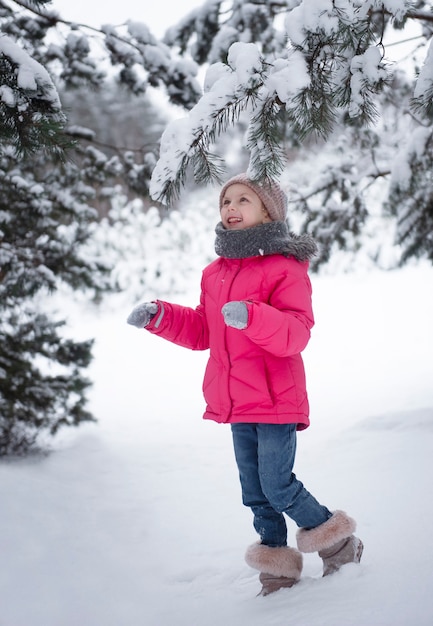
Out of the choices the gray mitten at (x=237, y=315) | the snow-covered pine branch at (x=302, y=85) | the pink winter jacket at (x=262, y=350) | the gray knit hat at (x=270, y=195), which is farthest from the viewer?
the gray knit hat at (x=270, y=195)

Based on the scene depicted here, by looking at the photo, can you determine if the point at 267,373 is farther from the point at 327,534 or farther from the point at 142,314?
the point at 327,534

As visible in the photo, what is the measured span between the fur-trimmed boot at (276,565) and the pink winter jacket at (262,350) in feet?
1.71

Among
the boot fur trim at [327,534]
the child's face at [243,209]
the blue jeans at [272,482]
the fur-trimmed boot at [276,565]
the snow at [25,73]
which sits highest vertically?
the snow at [25,73]

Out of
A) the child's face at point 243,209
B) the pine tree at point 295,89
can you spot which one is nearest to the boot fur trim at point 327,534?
the child's face at point 243,209

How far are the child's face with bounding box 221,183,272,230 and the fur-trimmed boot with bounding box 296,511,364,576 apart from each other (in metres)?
1.23

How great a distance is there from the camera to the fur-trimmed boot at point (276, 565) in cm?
212

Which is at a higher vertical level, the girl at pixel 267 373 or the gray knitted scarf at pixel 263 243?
the gray knitted scarf at pixel 263 243

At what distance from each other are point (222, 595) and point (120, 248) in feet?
33.6

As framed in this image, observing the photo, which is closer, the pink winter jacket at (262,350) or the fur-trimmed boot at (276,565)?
the pink winter jacket at (262,350)

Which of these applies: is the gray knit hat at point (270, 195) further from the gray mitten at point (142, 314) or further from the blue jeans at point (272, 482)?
the blue jeans at point (272, 482)

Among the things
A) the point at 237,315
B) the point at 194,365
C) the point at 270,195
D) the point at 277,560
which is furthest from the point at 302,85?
the point at 194,365

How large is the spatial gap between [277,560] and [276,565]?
0.02 m

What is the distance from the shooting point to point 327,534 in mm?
2059

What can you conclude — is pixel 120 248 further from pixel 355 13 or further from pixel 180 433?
pixel 355 13
